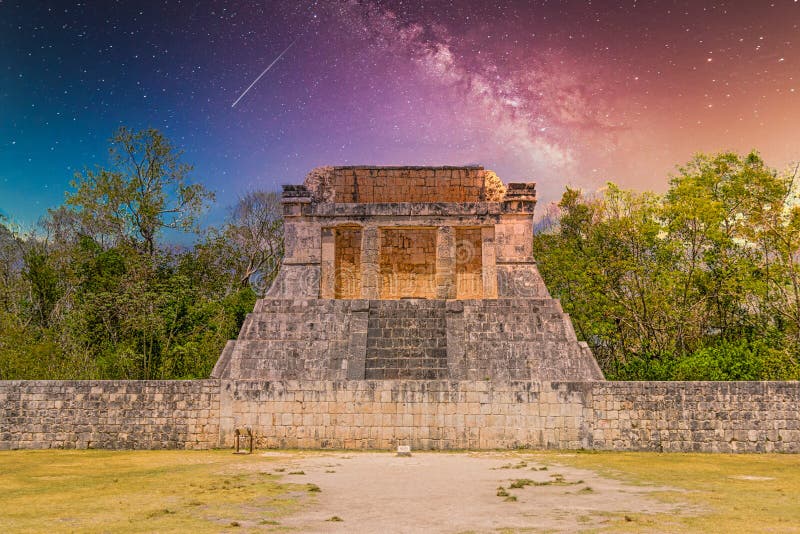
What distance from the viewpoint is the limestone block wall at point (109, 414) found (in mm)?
12336

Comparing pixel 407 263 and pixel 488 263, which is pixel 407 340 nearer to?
pixel 488 263

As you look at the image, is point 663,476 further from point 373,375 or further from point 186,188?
point 186,188

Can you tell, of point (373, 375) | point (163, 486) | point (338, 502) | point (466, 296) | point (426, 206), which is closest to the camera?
point (338, 502)

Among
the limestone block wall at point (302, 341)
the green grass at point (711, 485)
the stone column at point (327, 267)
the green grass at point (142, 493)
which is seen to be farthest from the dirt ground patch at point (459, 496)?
the stone column at point (327, 267)

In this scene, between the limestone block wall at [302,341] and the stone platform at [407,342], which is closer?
the stone platform at [407,342]

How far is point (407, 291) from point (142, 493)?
43.6 feet

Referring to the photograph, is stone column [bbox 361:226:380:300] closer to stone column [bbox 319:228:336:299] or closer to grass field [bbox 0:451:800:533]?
stone column [bbox 319:228:336:299]

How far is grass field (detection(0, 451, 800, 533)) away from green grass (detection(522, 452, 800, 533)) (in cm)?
1

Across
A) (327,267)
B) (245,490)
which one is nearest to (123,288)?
(327,267)

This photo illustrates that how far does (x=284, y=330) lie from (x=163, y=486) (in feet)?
22.4

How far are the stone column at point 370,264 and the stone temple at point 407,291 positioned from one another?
0.03m

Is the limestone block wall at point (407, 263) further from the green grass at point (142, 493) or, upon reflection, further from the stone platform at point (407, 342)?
the green grass at point (142, 493)

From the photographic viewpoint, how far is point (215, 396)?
12391mm

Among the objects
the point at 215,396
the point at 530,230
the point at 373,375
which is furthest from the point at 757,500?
the point at 530,230
